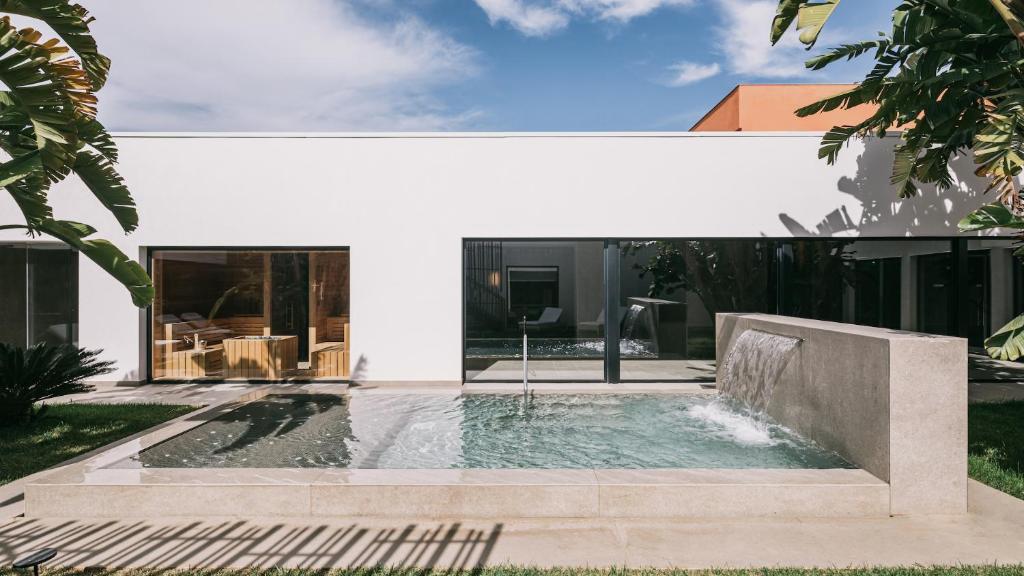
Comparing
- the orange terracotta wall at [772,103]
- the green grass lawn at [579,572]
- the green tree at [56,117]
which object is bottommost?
the green grass lawn at [579,572]

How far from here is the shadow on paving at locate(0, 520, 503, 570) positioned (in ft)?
11.5

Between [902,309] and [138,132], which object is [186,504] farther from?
[902,309]

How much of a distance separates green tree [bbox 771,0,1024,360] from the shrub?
932cm

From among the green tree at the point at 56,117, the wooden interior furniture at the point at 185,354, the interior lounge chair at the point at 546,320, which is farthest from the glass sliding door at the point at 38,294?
the interior lounge chair at the point at 546,320

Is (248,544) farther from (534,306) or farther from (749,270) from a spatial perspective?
(749,270)

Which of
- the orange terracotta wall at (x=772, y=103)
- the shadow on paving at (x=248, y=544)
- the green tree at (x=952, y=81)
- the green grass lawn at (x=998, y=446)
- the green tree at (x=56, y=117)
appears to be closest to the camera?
the shadow on paving at (x=248, y=544)

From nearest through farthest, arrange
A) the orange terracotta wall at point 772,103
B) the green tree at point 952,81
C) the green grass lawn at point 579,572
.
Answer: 1. the green grass lawn at point 579,572
2. the green tree at point 952,81
3. the orange terracotta wall at point 772,103

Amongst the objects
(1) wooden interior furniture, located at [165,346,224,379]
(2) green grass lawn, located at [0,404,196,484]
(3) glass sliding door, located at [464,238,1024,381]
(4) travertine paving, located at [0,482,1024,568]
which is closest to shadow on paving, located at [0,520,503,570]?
(4) travertine paving, located at [0,482,1024,568]

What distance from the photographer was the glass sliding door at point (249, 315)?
10.1 m

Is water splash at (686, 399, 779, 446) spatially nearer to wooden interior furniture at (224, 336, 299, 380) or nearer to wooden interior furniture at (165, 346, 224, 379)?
wooden interior furniture at (224, 336, 299, 380)

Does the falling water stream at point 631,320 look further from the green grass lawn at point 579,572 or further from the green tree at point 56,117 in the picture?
the green tree at point 56,117

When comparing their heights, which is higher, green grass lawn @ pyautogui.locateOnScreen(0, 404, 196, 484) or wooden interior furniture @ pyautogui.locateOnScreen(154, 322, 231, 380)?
wooden interior furniture @ pyautogui.locateOnScreen(154, 322, 231, 380)

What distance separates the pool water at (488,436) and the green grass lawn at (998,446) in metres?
1.31

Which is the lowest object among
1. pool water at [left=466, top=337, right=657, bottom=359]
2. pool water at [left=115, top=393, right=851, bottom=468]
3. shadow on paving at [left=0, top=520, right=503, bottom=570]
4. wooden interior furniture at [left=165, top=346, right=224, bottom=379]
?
shadow on paving at [left=0, top=520, right=503, bottom=570]
